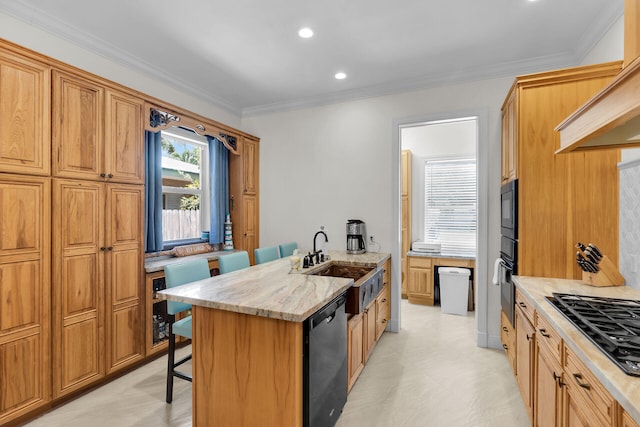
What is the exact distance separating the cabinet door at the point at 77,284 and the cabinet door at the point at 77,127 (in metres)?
0.12

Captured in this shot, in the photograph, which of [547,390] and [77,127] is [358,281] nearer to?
[547,390]

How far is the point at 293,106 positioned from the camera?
13.8 ft

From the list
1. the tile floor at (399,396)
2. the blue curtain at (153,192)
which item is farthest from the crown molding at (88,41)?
the tile floor at (399,396)

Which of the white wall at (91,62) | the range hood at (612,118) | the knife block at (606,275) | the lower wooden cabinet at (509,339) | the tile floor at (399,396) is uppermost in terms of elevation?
the white wall at (91,62)

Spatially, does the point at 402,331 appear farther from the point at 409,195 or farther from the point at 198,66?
the point at 198,66

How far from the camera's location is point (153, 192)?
3178mm

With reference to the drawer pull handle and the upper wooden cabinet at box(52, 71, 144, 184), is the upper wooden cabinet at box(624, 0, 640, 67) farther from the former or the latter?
the upper wooden cabinet at box(52, 71, 144, 184)

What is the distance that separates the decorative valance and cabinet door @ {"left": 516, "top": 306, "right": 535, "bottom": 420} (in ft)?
Result: 11.3

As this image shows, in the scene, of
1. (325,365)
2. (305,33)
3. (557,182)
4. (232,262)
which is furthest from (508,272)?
(305,33)

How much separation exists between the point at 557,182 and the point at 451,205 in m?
2.76

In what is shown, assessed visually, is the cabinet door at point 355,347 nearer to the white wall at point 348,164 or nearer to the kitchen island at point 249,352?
the kitchen island at point 249,352

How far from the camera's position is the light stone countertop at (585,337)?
87 centimetres

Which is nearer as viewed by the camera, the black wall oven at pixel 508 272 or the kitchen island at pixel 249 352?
the kitchen island at pixel 249 352

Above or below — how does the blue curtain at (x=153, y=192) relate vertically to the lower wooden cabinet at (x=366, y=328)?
above
